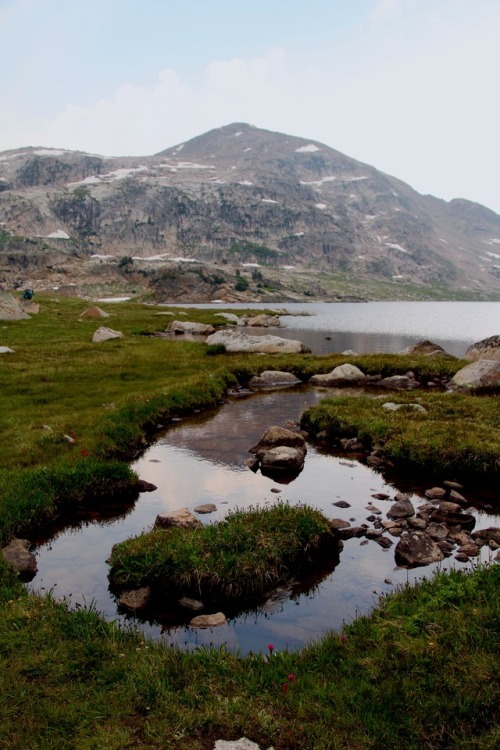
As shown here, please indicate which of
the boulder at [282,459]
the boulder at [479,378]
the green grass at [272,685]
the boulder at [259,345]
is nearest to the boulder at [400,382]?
the boulder at [479,378]

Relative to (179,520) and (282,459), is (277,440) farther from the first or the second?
(179,520)

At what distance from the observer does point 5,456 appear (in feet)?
55.2

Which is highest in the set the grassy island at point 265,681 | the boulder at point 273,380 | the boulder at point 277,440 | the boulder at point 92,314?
the boulder at point 92,314

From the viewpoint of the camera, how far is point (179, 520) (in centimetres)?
1270

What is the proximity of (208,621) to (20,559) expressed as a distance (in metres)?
4.94

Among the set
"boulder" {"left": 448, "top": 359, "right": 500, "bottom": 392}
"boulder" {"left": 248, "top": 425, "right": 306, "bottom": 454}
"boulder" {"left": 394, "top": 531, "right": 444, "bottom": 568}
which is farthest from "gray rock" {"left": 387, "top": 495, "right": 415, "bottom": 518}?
"boulder" {"left": 448, "top": 359, "right": 500, "bottom": 392}

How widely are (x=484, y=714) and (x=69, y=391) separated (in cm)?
2543

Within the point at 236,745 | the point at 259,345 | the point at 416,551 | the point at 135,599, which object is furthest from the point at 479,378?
the point at 236,745

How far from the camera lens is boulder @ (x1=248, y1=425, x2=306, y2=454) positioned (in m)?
19.8

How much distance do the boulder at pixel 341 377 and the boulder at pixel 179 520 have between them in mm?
23550

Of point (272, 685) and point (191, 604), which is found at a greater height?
point (272, 685)

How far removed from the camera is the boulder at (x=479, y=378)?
30891 millimetres

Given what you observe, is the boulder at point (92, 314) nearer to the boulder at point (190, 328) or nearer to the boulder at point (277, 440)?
the boulder at point (190, 328)

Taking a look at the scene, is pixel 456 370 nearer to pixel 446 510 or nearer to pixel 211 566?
pixel 446 510
